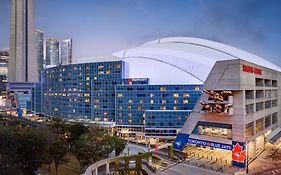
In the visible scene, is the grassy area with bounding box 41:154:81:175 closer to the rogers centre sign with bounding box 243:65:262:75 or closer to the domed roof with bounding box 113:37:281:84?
the rogers centre sign with bounding box 243:65:262:75

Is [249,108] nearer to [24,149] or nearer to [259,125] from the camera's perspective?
[259,125]

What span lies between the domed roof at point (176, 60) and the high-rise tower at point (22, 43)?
78858 mm

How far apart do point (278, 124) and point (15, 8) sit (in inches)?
5438

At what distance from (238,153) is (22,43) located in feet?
442

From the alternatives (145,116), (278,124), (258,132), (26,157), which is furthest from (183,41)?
(26,157)

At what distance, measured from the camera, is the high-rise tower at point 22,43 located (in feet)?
461

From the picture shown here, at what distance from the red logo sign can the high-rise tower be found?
437 feet

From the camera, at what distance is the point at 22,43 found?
14338 cm

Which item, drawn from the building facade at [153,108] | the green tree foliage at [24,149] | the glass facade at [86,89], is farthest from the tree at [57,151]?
the glass facade at [86,89]

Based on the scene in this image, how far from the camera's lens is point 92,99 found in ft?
286

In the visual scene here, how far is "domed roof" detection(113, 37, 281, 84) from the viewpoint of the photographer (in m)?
78.6

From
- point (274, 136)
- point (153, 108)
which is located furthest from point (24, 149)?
point (274, 136)

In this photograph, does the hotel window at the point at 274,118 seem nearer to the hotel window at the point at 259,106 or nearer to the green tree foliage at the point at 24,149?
the hotel window at the point at 259,106

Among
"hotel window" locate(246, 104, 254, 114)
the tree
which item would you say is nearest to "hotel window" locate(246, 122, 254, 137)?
"hotel window" locate(246, 104, 254, 114)
